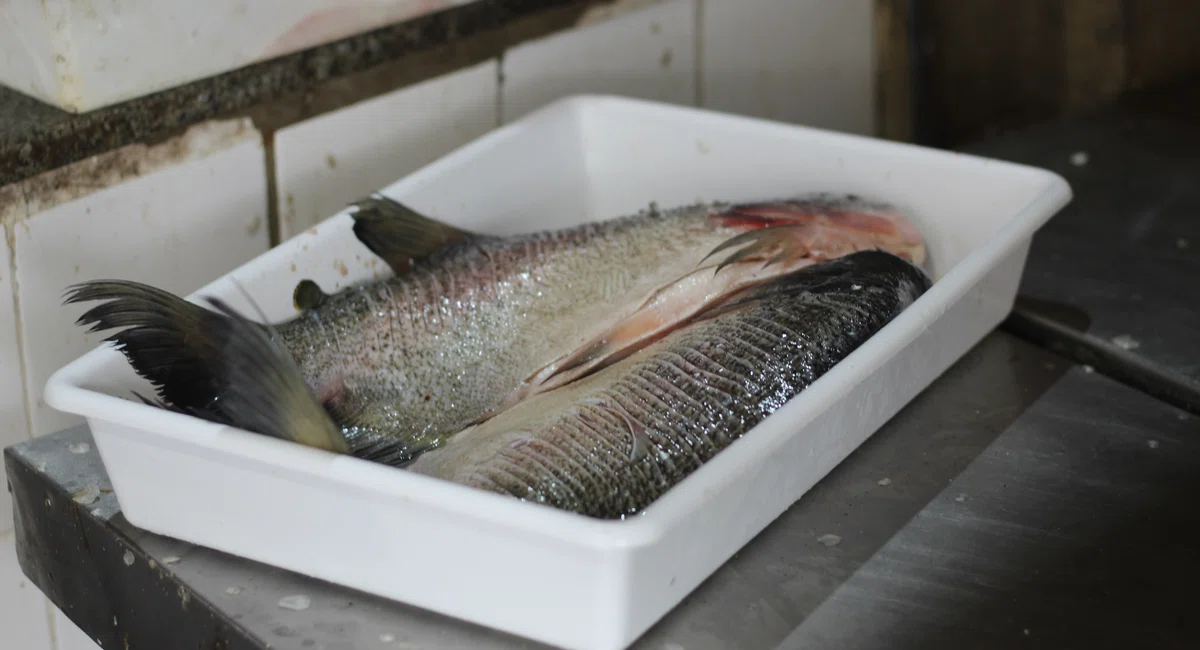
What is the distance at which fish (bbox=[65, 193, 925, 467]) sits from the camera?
107cm

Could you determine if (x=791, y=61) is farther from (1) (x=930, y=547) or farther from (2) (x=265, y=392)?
(2) (x=265, y=392)

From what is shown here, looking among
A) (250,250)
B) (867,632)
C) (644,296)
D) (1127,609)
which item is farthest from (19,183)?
(1127,609)

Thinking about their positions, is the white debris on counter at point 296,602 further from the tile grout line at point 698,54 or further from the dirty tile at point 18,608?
the tile grout line at point 698,54

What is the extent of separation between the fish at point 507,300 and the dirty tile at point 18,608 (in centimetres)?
26

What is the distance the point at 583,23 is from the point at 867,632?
100cm

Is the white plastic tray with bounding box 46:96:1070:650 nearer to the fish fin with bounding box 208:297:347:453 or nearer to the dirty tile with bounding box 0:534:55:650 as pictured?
the fish fin with bounding box 208:297:347:453

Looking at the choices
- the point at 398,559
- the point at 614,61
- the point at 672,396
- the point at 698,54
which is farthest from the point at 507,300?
the point at 698,54

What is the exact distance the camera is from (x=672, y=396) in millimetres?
945

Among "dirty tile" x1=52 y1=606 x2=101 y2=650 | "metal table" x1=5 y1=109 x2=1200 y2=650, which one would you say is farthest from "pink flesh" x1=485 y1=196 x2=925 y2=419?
"dirty tile" x1=52 y1=606 x2=101 y2=650

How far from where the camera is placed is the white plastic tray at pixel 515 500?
778mm

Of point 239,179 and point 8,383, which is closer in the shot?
point 8,383

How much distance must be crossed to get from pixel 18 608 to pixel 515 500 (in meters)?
0.71

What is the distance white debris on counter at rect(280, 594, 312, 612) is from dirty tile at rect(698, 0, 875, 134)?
3.85ft

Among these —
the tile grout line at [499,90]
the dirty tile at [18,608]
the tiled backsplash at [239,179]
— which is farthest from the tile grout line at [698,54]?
the dirty tile at [18,608]
